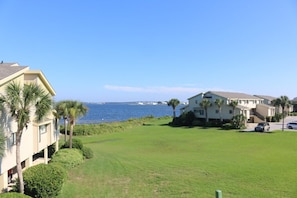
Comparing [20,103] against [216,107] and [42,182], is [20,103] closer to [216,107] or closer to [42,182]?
[42,182]

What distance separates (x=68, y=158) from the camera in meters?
22.8

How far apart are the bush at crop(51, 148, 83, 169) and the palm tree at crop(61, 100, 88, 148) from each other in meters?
2.15

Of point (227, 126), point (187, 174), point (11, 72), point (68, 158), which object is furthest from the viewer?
point (227, 126)

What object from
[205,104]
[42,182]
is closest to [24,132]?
[42,182]

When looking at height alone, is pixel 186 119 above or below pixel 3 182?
above

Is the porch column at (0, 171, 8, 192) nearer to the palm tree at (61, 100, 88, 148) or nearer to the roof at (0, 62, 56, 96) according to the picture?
the roof at (0, 62, 56, 96)

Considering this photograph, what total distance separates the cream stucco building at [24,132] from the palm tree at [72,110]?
4.63 ft

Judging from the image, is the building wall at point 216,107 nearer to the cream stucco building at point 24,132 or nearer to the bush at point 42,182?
the cream stucco building at point 24,132

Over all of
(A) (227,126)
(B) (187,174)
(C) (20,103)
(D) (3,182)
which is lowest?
(B) (187,174)

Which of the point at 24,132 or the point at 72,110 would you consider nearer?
the point at 24,132

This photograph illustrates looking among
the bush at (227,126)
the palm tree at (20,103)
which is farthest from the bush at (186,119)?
the palm tree at (20,103)

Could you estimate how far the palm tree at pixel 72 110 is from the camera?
26.5m

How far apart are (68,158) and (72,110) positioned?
5.49 m

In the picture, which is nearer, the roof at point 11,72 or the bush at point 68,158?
the roof at point 11,72
